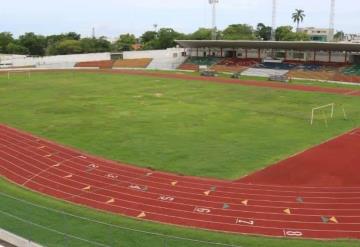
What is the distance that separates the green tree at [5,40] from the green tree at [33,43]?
2.89 meters

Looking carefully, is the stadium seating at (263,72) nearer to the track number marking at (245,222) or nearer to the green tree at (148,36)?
the track number marking at (245,222)

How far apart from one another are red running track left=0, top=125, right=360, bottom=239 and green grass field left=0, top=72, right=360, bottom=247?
809mm

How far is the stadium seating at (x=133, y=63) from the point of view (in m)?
84.4

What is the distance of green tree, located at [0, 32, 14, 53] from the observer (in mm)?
105812

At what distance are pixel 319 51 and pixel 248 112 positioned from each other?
1581 inches

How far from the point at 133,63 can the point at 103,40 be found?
1028 inches

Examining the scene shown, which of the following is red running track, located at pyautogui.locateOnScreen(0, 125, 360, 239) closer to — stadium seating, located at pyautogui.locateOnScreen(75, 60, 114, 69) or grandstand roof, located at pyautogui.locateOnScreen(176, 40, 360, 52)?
grandstand roof, located at pyautogui.locateOnScreen(176, 40, 360, 52)

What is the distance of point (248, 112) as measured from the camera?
3734 cm

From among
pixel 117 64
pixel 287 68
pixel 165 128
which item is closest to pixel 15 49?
pixel 117 64

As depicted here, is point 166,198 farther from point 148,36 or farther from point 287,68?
point 148,36

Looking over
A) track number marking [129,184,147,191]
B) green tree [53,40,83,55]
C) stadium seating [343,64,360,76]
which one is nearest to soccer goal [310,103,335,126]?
track number marking [129,184,147,191]

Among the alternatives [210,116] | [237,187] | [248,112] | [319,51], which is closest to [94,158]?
[237,187]

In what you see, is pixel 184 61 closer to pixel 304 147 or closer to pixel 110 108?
pixel 110 108

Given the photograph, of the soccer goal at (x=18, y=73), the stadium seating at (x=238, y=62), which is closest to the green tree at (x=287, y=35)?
the stadium seating at (x=238, y=62)
